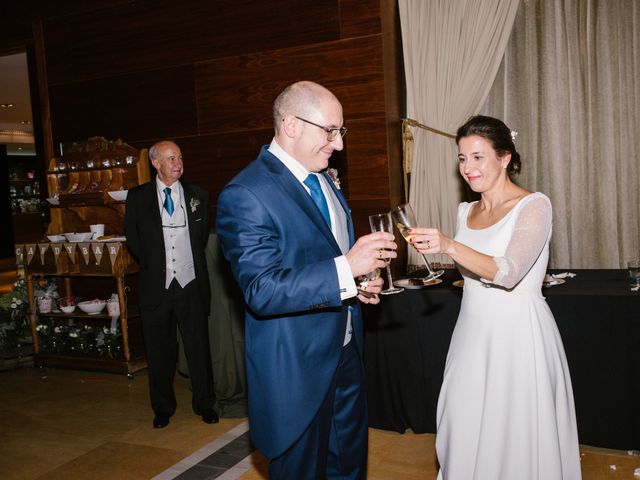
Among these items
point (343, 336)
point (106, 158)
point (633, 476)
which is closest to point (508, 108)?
point (633, 476)

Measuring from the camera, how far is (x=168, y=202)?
4.21 meters

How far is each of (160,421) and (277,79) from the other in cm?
289

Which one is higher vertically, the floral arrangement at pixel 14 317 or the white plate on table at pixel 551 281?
the white plate on table at pixel 551 281

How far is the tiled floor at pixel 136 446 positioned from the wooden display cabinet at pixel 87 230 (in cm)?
61

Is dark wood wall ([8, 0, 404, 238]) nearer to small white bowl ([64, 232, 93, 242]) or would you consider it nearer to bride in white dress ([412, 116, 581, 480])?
small white bowl ([64, 232, 93, 242])

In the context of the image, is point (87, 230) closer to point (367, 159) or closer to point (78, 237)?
point (78, 237)

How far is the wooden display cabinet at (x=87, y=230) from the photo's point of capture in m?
5.16

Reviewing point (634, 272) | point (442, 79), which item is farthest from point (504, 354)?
point (442, 79)

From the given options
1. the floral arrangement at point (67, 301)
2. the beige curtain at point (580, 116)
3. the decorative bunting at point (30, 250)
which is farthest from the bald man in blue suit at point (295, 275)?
the decorative bunting at point (30, 250)

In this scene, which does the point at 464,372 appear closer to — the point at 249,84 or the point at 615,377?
the point at 615,377

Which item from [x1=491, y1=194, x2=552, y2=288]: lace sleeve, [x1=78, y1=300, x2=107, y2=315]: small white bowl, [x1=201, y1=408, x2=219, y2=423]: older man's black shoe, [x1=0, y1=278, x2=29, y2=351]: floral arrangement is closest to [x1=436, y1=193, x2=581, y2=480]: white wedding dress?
Answer: [x1=491, y1=194, x2=552, y2=288]: lace sleeve

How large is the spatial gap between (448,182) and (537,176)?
68 cm

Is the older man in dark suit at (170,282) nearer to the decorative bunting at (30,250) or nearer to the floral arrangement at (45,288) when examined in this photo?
the decorative bunting at (30,250)

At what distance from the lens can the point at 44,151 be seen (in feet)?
20.6
